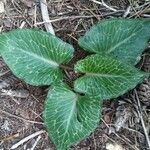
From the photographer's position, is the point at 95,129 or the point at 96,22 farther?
the point at 96,22

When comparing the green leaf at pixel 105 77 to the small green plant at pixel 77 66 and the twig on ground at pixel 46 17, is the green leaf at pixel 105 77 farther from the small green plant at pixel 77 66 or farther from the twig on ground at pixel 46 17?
the twig on ground at pixel 46 17

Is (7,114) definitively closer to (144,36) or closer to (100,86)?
(100,86)

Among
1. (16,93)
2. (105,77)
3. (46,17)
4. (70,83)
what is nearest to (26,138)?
(16,93)

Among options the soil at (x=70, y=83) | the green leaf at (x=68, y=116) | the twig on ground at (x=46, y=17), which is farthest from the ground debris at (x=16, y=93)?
the twig on ground at (x=46, y=17)

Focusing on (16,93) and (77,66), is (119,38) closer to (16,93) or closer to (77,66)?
(77,66)

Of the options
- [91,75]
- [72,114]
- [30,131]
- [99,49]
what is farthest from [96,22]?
[30,131]

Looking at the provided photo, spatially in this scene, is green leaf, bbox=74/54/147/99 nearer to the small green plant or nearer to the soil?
the small green plant

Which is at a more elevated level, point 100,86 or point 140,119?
point 100,86
